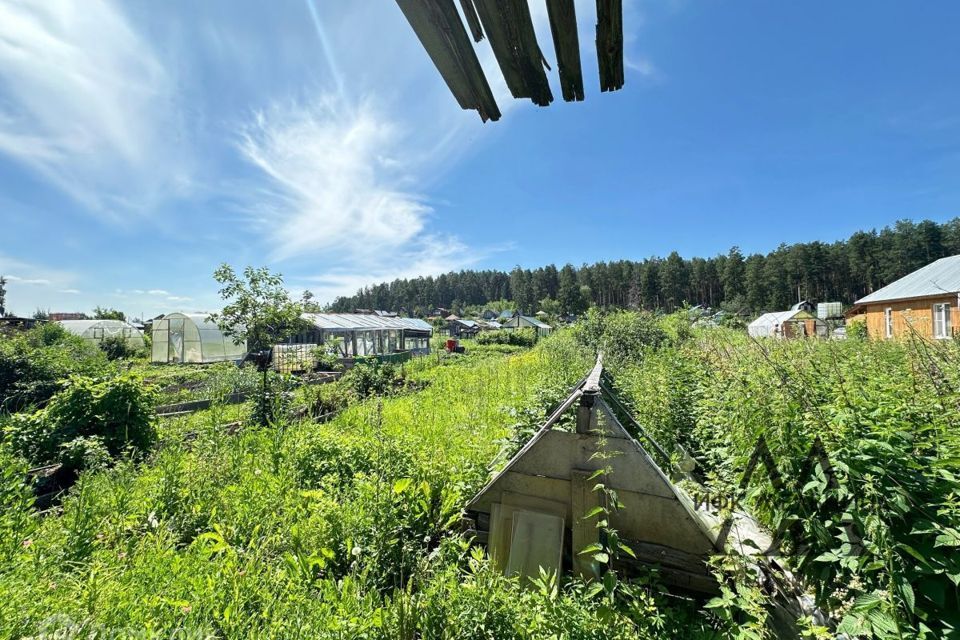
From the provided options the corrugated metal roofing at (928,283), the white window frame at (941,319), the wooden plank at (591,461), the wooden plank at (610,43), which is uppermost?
the corrugated metal roofing at (928,283)

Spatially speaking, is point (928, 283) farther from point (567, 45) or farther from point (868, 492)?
point (567, 45)

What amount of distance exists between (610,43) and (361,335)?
2311cm

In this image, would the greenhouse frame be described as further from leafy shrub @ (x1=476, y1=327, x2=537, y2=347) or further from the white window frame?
the white window frame

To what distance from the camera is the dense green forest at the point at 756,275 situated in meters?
60.7

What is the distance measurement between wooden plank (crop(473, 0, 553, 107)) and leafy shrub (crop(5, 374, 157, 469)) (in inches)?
232

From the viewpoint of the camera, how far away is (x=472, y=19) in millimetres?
1104

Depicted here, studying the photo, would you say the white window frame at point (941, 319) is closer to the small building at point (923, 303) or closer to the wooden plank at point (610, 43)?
the small building at point (923, 303)

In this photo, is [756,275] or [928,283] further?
[756,275]

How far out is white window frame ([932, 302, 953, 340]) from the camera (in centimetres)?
1633

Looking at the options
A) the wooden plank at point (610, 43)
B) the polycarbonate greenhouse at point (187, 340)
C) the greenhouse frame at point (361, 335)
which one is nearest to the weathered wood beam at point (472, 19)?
the wooden plank at point (610, 43)

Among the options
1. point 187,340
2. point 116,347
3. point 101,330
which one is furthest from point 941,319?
point 101,330

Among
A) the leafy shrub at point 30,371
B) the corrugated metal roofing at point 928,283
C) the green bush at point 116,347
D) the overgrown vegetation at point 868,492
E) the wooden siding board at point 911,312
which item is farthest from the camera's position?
the green bush at point 116,347

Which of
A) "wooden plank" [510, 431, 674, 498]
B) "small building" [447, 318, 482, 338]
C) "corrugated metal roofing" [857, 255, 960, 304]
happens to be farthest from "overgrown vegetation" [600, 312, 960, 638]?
"small building" [447, 318, 482, 338]

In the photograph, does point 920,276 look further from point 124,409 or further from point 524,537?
point 124,409
